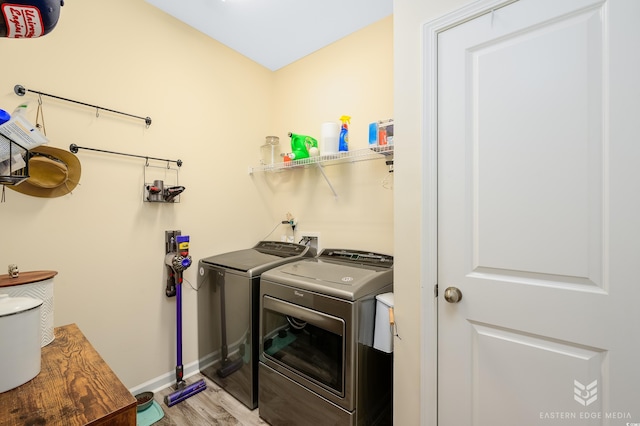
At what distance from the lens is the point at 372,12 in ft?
6.55

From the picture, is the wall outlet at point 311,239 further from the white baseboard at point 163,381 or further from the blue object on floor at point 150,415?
the blue object on floor at point 150,415

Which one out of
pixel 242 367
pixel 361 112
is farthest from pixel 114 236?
pixel 361 112

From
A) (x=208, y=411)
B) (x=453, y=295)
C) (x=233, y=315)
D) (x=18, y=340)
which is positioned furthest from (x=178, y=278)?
(x=453, y=295)

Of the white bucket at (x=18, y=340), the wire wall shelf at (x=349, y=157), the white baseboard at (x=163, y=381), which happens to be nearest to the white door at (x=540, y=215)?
the wire wall shelf at (x=349, y=157)

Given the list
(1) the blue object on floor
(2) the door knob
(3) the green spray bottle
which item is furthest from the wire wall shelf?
(1) the blue object on floor

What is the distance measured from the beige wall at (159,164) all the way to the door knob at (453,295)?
2.65ft

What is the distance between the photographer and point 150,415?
172 centimetres

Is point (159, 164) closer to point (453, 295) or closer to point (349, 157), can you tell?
point (349, 157)

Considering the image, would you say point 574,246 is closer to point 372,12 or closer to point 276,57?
point 372,12

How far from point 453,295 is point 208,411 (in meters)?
1.75

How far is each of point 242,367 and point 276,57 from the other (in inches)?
105

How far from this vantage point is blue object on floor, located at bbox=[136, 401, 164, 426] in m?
1.67

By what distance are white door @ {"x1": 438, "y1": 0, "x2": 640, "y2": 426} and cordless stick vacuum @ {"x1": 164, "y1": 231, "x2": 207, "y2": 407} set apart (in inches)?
66.1

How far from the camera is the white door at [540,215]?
891mm
